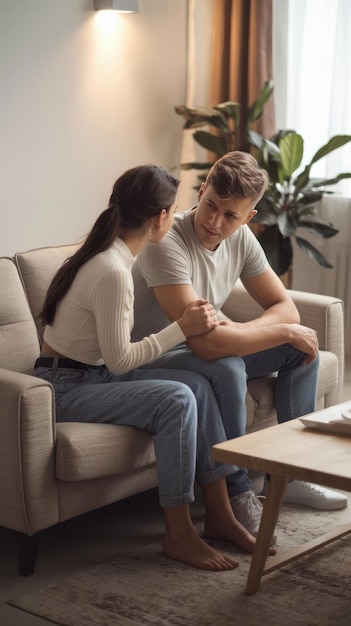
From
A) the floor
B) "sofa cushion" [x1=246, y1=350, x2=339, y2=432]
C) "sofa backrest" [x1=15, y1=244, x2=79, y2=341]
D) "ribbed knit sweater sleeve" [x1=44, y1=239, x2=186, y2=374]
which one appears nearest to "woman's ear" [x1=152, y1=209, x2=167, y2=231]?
"ribbed knit sweater sleeve" [x1=44, y1=239, x2=186, y2=374]

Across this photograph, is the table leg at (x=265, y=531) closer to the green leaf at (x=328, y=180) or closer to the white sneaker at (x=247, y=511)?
the white sneaker at (x=247, y=511)

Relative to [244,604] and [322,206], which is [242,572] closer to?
[244,604]

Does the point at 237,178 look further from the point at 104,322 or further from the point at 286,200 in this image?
the point at 286,200

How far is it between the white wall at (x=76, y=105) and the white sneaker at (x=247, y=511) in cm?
193

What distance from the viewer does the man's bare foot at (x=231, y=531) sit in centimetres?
267

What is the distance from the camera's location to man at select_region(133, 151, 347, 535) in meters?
2.79

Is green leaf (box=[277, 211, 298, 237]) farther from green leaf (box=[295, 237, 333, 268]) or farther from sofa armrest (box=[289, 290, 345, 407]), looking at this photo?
Result: sofa armrest (box=[289, 290, 345, 407])

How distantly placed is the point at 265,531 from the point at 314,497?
0.68 m

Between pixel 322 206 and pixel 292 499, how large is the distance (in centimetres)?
254

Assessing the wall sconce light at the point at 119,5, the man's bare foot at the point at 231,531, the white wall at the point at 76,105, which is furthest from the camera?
the wall sconce light at the point at 119,5

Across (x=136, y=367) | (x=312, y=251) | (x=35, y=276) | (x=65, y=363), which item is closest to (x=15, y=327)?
(x=35, y=276)

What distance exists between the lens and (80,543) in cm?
276

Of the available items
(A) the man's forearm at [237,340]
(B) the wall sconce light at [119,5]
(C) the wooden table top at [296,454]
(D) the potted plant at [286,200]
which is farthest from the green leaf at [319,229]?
(C) the wooden table top at [296,454]

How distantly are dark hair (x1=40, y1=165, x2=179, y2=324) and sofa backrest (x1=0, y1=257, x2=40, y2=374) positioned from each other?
252 mm
